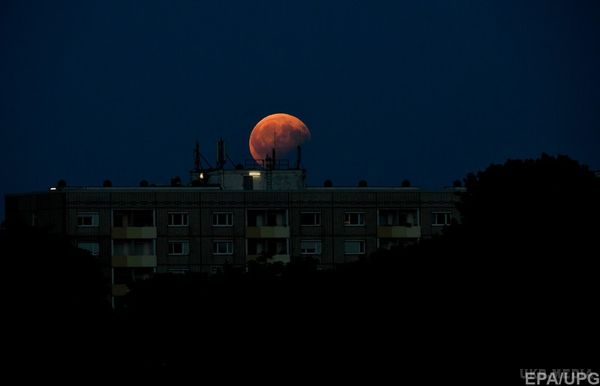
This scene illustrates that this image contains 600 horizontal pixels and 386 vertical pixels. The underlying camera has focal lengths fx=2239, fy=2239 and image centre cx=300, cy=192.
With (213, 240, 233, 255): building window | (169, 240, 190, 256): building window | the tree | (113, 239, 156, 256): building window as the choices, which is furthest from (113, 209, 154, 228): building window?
the tree

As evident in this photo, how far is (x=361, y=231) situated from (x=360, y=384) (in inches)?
2664

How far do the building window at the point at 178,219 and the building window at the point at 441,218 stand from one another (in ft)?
54.8

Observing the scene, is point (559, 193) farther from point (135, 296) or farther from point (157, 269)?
point (157, 269)

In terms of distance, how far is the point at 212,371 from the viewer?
93125mm

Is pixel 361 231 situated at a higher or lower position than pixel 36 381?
higher

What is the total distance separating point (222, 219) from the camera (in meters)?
149

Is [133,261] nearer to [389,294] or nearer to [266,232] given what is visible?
[266,232]

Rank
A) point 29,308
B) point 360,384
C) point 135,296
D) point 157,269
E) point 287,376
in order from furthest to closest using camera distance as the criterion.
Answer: point 157,269 → point 135,296 → point 29,308 → point 287,376 → point 360,384

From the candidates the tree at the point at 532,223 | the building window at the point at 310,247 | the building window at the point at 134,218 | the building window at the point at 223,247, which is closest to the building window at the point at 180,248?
the building window at the point at 223,247

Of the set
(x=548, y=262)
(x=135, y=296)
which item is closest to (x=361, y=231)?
(x=135, y=296)

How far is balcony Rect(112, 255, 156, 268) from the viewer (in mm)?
146875

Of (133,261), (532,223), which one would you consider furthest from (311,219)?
(532,223)

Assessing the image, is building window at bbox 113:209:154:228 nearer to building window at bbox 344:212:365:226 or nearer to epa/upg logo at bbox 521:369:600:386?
building window at bbox 344:212:365:226

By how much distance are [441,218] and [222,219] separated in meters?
14.9
